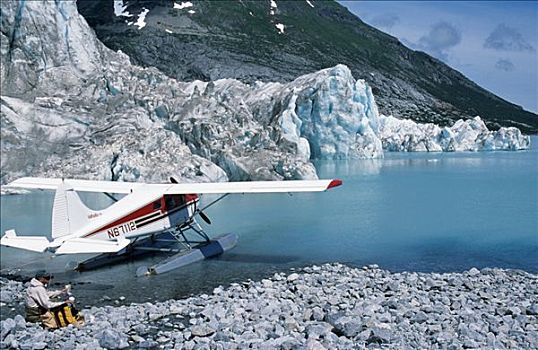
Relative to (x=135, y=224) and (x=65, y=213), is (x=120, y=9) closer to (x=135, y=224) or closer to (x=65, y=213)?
(x=135, y=224)

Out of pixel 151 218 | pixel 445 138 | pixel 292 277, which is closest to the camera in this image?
pixel 292 277

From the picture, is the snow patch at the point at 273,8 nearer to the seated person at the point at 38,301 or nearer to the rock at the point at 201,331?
the seated person at the point at 38,301

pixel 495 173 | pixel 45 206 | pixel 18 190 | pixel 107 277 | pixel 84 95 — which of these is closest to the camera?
pixel 107 277

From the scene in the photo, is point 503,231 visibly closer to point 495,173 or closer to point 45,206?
point 45,206

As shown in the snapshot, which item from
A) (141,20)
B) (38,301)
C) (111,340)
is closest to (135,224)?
(38,301)

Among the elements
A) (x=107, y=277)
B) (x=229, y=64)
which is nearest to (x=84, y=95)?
(x=107, y=277)

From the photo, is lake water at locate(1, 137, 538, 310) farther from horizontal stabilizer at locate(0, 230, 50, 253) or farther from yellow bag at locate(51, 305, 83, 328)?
yellow bag at locate(51, 305, 83, 328)

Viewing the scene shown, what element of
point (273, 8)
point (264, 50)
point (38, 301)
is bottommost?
point (38, 301)

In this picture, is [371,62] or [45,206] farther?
[371,62]
